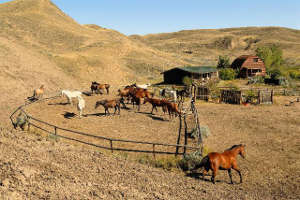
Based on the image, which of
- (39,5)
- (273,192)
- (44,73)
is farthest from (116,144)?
(39,5)

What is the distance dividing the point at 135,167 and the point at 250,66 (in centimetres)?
4508

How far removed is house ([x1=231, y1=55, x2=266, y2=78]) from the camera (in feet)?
158

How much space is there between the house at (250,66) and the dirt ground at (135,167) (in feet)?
106

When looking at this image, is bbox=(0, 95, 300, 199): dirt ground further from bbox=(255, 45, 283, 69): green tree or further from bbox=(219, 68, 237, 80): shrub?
bbox=(255, 45, 283, 69): green tree

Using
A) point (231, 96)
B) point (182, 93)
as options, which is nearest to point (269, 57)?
point (231, 96)

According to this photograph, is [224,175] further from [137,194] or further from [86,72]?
[86,72]

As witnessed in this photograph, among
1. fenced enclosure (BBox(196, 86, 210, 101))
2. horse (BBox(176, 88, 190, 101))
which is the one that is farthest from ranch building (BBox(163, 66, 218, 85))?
fenced enclosure (BBox(196, 86, 210, 101))

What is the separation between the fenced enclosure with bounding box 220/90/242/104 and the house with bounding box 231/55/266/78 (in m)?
24.9

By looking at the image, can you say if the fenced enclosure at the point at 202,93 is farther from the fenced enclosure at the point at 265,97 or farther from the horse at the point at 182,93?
the fenced enclosure at the point at 265,97

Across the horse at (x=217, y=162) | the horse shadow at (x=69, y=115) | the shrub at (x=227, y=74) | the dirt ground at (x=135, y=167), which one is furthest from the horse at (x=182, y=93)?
the shrub at (x=227, y=74)

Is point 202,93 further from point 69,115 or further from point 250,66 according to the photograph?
point 250,66

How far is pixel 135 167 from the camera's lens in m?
9.98

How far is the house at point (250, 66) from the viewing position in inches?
1892

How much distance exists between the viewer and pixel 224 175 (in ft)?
34.4
